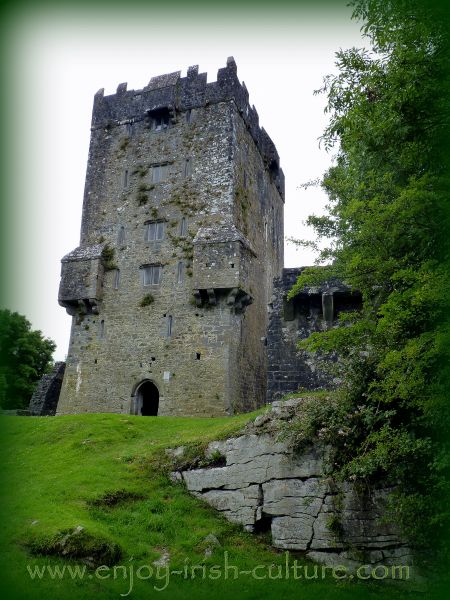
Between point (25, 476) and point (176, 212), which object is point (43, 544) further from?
point (176, 212)

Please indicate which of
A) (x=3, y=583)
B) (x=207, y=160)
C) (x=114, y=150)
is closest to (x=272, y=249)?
(x=207, y=160)

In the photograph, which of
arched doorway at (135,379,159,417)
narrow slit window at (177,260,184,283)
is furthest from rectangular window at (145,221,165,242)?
arched doorway at (135,379,159,417)

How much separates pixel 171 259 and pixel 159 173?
16.9ft

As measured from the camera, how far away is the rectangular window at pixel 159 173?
30.2 metres

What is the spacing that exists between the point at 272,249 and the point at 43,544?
87.9ft

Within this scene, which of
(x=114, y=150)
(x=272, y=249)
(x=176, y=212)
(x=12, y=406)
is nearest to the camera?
(x=176, y=212)

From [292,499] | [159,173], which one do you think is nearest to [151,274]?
[159,173]

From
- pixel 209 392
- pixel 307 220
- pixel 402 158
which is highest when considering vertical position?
pixel 307 220

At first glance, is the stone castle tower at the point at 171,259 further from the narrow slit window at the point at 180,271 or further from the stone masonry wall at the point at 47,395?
the stone masonry wall at the point at 47,395

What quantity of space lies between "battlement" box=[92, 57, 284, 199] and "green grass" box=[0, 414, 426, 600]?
65.6 feet

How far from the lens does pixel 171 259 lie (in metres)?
28.5

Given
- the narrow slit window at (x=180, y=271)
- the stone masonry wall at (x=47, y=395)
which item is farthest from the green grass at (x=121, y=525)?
the stone masonry wall at (x=47, y=395)

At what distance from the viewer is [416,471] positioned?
36.5 feet

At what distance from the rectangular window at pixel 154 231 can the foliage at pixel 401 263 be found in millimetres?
17096
